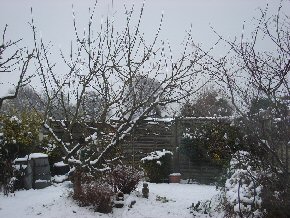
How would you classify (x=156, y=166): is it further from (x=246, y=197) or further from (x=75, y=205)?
(x=246, y=197)

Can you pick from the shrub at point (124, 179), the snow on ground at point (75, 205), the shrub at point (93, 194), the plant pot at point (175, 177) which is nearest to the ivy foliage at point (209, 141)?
the plant pot at point (175, 177)

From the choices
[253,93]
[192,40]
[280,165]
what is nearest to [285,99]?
[253,93]

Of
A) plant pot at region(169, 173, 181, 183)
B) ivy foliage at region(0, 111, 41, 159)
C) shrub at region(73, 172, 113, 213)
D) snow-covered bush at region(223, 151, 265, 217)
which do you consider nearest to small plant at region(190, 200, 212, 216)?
snow-covered bush at region(223, 151, 265, 217)

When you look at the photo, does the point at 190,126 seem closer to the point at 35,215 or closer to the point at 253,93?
the point at 35,215

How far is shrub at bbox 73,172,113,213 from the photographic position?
8.24 meters

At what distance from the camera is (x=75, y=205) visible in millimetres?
8312

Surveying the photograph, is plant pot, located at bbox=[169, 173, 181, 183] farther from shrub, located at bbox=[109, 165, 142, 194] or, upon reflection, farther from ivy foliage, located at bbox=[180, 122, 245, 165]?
shrub, located at bbox=[109, 165, 142, 194]

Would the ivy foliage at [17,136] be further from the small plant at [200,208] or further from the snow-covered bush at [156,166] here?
the small plant at [200,208]

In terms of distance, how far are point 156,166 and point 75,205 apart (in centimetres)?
501

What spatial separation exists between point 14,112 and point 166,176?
6.25m

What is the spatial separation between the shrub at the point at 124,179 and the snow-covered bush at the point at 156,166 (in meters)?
2.94

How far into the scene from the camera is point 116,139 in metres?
3.95

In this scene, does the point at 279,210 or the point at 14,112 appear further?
the point at 14,112

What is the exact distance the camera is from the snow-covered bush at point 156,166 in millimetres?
12836
